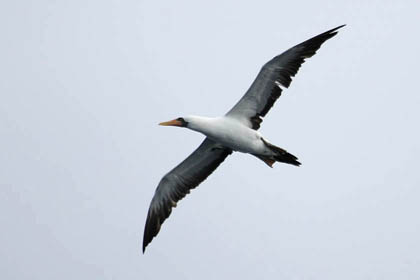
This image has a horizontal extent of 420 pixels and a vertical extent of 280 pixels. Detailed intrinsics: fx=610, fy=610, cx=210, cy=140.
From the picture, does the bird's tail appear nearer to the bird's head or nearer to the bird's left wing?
the bird's left wing

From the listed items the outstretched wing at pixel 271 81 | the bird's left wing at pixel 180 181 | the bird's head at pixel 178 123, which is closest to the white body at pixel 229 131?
the bird's head at pixel 178 123

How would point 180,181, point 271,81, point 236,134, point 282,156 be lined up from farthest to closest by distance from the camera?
1. point 180,181
2. point 282,156
3. point 236,134
4. point 271,81

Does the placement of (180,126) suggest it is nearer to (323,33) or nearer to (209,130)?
(209,130)

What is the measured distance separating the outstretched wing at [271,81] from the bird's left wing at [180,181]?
1.54m

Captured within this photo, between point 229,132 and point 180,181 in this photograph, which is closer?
point 229,132

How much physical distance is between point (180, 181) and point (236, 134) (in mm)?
2763

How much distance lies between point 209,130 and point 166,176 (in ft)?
8.01

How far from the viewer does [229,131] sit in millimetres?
16781

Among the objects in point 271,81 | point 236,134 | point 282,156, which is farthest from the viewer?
point 282,156

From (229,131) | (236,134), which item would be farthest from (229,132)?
(236,134)

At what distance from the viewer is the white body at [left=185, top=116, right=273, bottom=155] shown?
55.0 ft

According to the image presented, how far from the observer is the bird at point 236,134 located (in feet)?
52.6

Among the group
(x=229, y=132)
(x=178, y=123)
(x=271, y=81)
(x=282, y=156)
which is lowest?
(x=178, y=123)

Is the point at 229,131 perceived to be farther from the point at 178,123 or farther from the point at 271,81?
the point at 271,81
